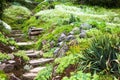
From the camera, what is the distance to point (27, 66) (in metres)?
10.2

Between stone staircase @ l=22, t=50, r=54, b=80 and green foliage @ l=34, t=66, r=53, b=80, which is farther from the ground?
green foliage @ l=34, t=66, r=53, b=80

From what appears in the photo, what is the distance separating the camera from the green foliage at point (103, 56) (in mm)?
7324

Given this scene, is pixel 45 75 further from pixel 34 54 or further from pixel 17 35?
pixel 17 35

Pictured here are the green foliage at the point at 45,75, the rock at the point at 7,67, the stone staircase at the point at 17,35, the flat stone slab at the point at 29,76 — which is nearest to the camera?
the green foliage at the point at 45,75

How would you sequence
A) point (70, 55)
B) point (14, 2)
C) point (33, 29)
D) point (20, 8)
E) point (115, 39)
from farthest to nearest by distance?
point (14, 2) → point (20, 8) → point (33, 29) → point (70, 55) → point (115, 39)

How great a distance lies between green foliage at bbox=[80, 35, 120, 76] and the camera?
7.32 metres

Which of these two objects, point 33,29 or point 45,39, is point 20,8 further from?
point 45,39

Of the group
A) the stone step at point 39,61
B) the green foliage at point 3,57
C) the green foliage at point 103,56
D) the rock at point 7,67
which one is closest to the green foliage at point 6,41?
the green foliage at point 3,57

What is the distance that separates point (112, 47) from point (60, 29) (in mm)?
5406

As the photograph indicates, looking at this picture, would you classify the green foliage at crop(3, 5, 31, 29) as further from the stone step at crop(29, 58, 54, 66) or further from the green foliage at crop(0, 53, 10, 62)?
the green foliage at crop(0, 53, 10, 62)

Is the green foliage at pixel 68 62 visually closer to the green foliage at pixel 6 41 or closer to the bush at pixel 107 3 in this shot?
the green foliage at pixel 6 41

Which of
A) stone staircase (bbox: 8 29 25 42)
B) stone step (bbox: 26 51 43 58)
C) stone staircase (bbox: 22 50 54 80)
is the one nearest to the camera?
stone staircase (bbox: 22 50 54 80)

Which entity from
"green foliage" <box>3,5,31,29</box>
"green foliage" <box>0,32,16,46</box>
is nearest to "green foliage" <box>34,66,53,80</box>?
"green foliage" <box>0,32,16,46</box>

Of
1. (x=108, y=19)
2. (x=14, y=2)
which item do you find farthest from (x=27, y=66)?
(x=14, y=2)
